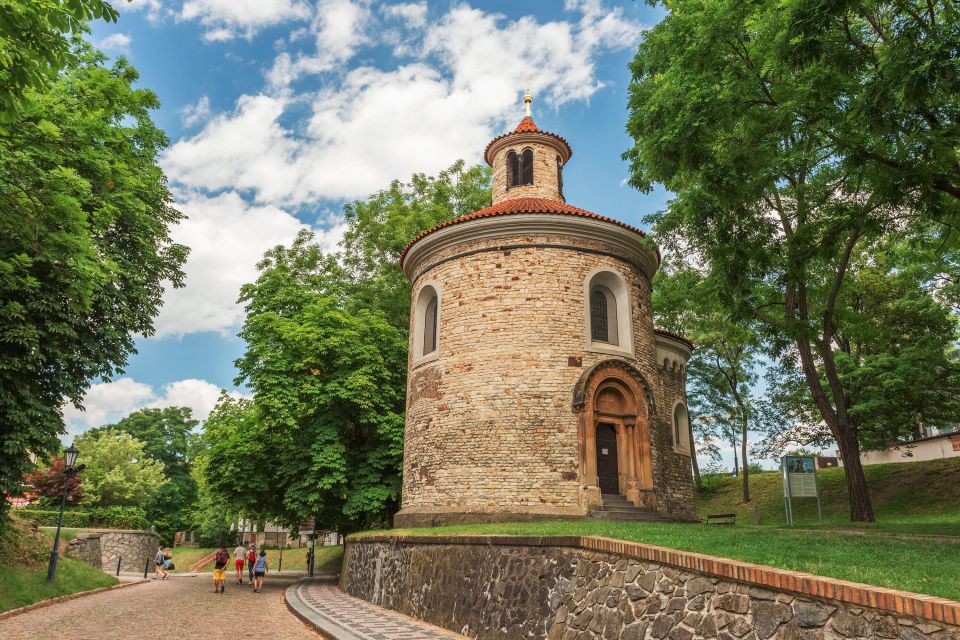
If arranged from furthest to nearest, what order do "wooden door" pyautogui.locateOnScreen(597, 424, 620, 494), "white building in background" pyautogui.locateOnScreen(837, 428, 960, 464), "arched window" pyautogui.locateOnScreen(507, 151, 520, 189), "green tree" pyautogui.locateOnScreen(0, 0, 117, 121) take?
"white building in background" pyautogui.locateOnScreen(837, 428, 960, 464) < "arched window" pyautogui.locateOnScreen(507, 151, 520, 189) < "wooden door" pyautogui.locateOnScreen(597, 424, 620, 494) < "green tree" pyautogui.locateOnScreen(0, 0, 117, 121)

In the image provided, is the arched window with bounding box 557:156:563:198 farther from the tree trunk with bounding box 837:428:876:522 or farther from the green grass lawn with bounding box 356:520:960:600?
the green grass lawn with bounding box 356:520:960:600

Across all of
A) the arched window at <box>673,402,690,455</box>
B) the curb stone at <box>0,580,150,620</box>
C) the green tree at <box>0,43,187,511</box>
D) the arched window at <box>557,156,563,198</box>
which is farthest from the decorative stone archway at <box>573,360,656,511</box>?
the curb stone at <box>0,580,150,620</box>

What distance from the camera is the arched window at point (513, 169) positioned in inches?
852

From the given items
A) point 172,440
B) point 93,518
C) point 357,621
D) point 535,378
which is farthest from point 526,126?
point 172,440

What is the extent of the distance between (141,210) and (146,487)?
37.6m

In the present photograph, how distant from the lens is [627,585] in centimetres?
673

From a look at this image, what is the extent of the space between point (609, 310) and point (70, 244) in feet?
42.7

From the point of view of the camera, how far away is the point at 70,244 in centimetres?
918

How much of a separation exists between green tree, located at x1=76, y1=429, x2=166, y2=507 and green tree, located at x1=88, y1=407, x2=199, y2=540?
312 inches

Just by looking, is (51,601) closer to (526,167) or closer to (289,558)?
(526,167)

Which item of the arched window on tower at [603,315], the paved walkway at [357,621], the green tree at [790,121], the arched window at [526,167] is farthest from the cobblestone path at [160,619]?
the arched window at [526,167]

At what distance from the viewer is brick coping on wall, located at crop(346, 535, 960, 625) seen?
12.7 feet

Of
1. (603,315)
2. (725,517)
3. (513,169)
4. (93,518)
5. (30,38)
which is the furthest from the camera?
(93,518)

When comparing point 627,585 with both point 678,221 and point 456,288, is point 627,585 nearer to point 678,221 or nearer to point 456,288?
point 678,221
